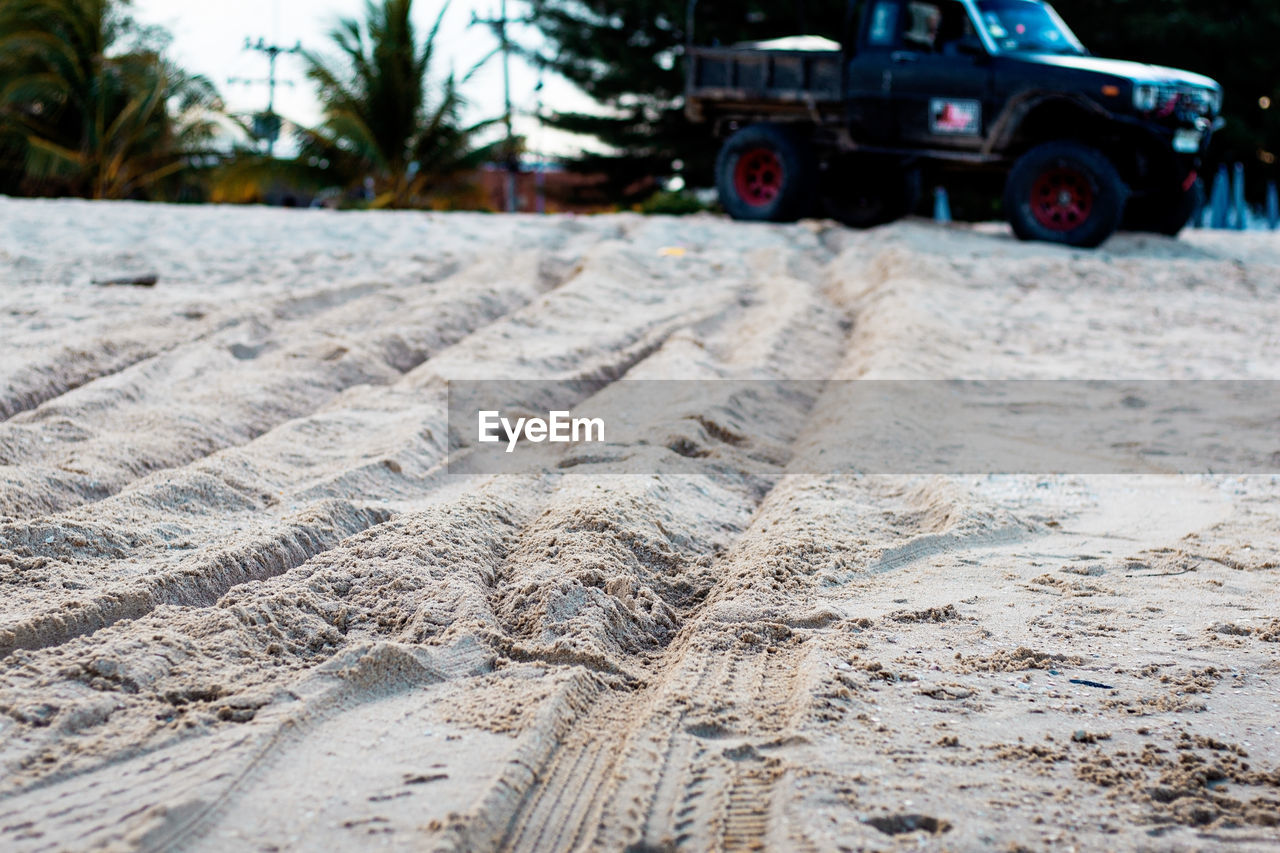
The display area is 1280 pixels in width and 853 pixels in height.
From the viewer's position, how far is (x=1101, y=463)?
170 inches

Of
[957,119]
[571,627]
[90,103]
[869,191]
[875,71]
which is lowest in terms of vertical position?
[571,627]

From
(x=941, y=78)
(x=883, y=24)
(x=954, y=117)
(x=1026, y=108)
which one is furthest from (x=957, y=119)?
(x=883, y=24)

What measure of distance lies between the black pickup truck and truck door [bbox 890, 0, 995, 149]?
0.01m

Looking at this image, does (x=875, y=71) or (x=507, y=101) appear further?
(x=507, y=101)

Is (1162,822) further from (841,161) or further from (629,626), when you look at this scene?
(841,161)

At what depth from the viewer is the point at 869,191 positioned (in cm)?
1162

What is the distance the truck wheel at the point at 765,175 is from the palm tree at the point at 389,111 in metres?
7.46

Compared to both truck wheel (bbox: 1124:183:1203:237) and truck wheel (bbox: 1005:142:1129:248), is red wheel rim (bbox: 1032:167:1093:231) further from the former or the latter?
truck wheel (bbox: 1124:183:1203:237)

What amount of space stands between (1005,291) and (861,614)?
18.7ft

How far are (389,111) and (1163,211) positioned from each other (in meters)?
11.7

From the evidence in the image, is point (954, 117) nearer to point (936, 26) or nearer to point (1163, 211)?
point (936, 26)

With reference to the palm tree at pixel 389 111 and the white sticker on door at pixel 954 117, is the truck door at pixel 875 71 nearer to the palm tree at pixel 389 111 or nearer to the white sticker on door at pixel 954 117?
the white sticker on door at pixel 954 117

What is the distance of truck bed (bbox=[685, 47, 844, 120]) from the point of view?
10812 millimetres

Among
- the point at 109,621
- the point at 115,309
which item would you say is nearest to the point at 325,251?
the point at 115,309
